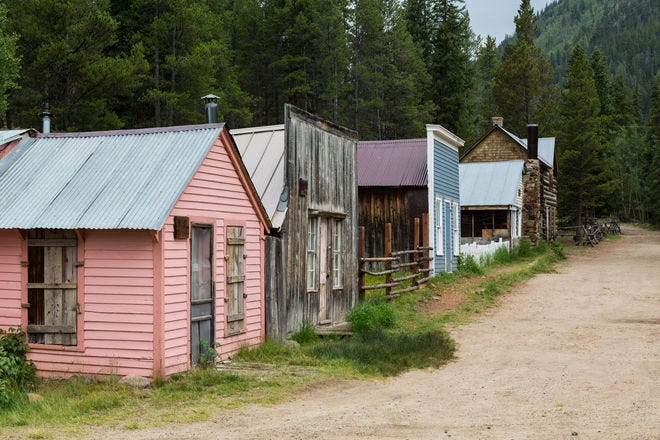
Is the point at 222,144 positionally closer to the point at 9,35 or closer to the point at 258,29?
the point at 9,35

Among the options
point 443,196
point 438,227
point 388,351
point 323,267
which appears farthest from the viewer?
point 443,196

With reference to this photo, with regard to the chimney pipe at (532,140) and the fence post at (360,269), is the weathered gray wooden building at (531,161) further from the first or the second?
the fence post at (360,269)

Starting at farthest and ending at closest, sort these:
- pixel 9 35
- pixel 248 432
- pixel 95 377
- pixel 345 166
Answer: pixel 9 35, pixel 345 166, pixel 95 377, pixel 248 432

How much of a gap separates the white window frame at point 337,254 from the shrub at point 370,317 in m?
0.71

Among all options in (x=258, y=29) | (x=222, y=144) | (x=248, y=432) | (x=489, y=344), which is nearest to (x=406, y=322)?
(x=489, y=344)

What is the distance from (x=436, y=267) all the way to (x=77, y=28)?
56.5ft

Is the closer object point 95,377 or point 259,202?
point 95,377

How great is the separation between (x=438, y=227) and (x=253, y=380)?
1538cm

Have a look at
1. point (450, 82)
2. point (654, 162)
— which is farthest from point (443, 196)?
point (654, 162)

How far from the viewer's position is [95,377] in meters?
10.1

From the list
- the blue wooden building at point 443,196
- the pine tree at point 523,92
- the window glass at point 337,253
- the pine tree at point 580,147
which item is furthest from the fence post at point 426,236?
the pine tree at point 523,92

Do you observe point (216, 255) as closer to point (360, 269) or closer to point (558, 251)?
point (360, 269)

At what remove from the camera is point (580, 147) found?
50.3m

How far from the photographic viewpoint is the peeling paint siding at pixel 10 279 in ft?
35.2
